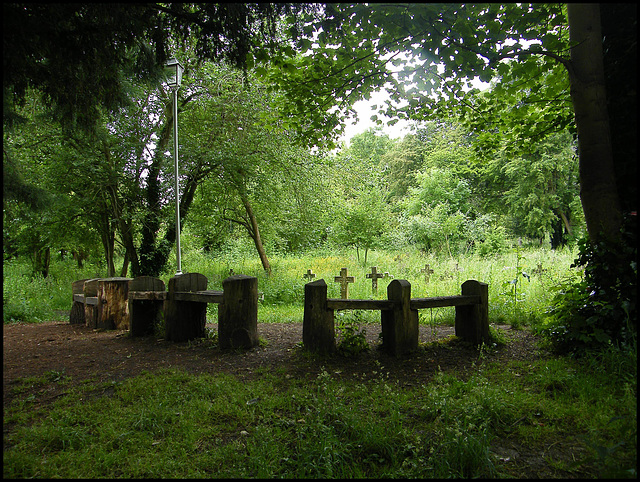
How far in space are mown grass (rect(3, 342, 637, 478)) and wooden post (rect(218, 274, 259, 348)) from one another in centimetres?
109

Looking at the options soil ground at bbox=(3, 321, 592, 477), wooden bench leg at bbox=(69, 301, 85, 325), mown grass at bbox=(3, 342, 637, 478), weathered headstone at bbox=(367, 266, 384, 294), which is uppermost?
weathered headstone at bbox=(367, 266, 384, 294)

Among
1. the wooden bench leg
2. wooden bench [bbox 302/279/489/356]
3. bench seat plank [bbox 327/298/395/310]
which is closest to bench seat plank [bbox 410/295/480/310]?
wooden bench [bbox 302/279/489/356]

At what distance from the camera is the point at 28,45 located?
10.2ft

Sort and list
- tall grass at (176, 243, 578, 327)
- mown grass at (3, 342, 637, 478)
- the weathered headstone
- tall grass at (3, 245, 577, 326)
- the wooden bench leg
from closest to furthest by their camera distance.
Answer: mown grass at (3, 342, 637, 478)
tall grass at (176, 243, 578, 327)
tall grass at (3, 245, 577, 326)
the wooden bench leg
the weathered headstone

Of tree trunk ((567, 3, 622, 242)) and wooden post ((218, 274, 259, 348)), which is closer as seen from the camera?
tree trunk ((567, 3, 622, 242))

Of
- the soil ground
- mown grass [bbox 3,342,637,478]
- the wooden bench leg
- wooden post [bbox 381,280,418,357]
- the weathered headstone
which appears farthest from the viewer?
the weathered headstone

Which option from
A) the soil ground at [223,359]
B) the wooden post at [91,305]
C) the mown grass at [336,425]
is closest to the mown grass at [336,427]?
the mown grass at [336,425]

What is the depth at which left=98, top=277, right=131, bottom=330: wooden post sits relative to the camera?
6.73m

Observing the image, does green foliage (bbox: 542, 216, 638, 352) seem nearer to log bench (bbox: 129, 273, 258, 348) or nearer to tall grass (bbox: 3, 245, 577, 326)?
tall grass (bbox: 3, 245, 577, 326)

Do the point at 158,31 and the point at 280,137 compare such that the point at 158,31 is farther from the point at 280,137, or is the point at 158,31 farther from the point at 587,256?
the point at 280,137

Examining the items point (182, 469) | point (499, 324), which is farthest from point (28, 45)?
point (499, 324)

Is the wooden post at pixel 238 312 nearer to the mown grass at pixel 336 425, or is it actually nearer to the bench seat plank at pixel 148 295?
the mown grass at pixel 336 425

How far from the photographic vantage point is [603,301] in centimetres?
396

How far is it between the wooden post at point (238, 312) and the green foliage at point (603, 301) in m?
3.63
